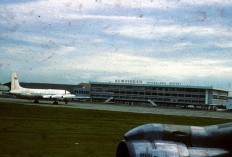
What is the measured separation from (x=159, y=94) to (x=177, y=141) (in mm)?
157473

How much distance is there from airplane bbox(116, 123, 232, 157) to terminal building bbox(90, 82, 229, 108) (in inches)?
5692

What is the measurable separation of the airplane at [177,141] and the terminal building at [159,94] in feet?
474

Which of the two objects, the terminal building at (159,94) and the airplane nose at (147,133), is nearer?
the airplane nose at (147,133)

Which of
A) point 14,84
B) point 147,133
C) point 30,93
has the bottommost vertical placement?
→ point 30,93

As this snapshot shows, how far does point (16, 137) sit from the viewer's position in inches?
838

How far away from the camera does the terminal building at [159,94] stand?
150 meters

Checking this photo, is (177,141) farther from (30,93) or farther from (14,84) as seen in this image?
(14,84)

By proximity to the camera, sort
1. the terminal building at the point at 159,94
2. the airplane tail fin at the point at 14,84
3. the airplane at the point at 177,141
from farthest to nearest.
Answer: the terminal building at the point at 159,94 → the airplane tail fin at the point at 14,84 → the airplane at the point at 177,141

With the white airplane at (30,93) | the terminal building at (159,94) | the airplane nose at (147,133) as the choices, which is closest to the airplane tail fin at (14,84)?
the white airplane at (30,93)

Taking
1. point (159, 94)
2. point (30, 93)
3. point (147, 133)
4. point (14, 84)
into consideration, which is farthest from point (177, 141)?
point (159, 94)

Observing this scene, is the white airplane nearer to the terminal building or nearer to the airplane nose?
the terminal building

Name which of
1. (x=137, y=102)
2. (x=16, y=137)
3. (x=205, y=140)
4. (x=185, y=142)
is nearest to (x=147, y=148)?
(x=185, y=142)

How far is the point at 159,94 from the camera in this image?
163 m

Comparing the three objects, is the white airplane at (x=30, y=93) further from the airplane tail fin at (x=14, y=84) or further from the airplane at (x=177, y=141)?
the airplane at (x=177, y=141)
